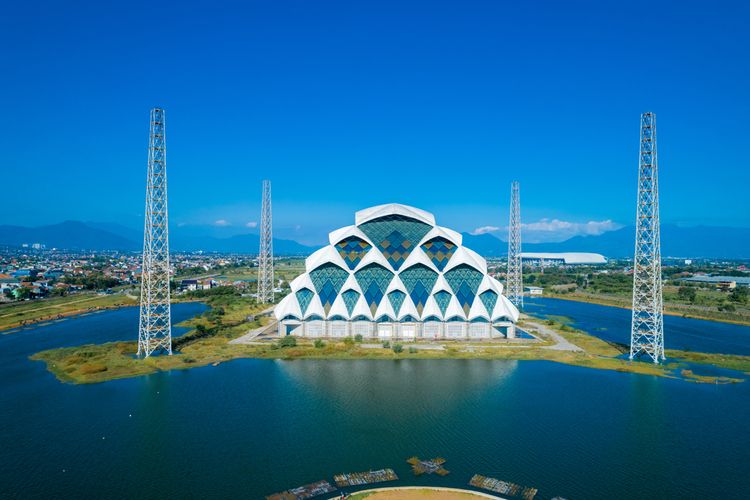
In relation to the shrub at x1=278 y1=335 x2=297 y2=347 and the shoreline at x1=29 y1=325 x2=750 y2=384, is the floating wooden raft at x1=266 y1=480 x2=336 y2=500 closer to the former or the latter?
the shoreline at x1=29 y1=325 x2=750 y2=384

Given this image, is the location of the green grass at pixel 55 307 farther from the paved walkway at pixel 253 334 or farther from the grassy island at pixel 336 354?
the paved walkway at pixel 253 334

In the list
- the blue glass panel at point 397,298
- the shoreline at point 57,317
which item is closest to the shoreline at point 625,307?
the blue glass panel at point 397,298

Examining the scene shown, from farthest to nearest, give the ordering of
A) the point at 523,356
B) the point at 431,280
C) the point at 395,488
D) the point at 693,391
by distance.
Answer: the point at 431,280 → the point at 523,356 → the point at 693,391 → the point at 395,488

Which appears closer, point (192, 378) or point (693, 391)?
point (693, 391)

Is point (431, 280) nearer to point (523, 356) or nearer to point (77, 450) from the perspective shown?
point (523, 356)

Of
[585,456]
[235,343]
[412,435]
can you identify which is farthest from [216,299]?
[585,456]

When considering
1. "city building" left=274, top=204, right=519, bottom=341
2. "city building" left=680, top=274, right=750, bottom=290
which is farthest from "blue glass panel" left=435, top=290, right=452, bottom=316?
"city building" left=680, top=274, right=750, bottom=290

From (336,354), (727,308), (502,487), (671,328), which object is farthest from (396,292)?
(727,308)
